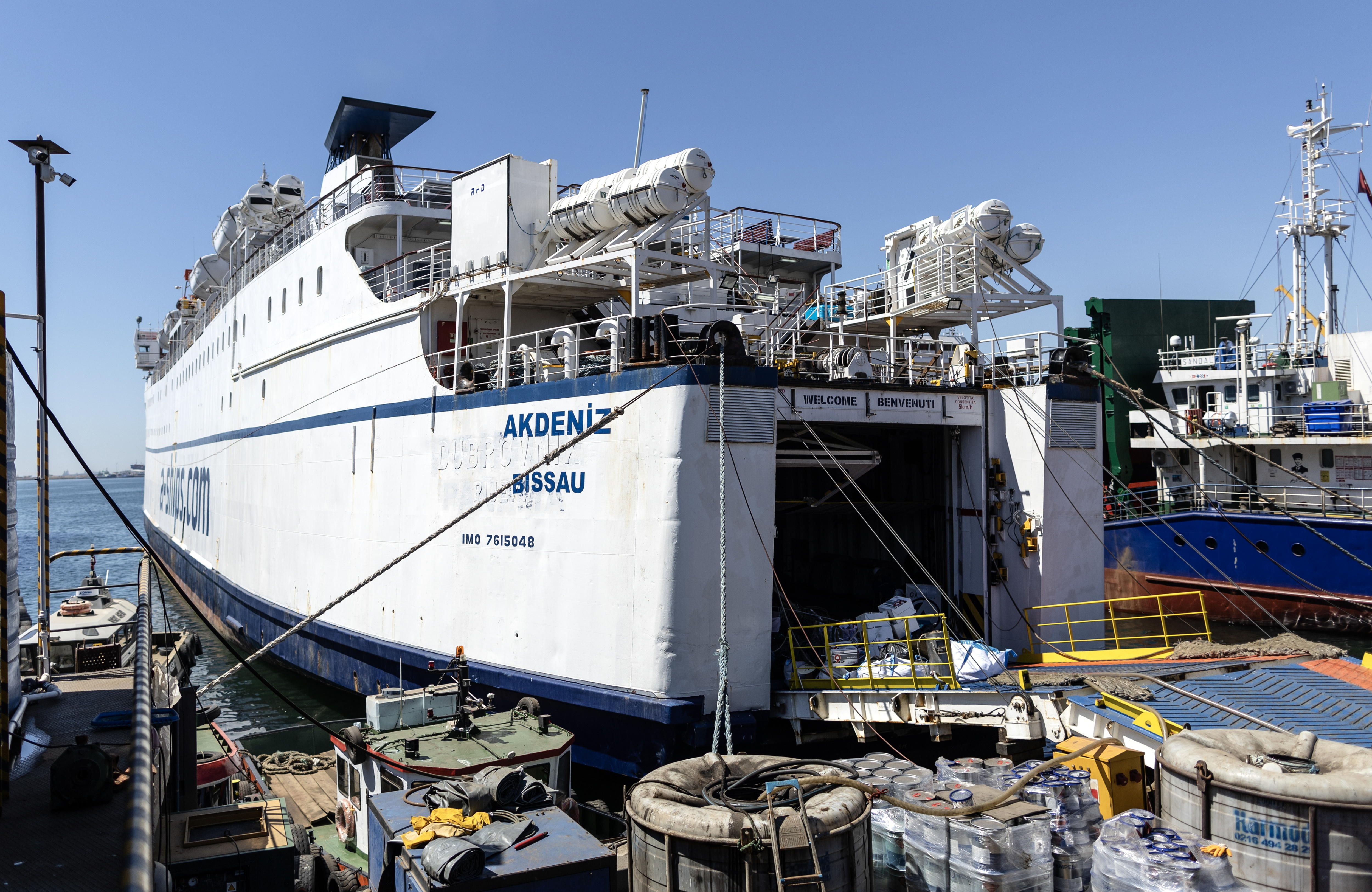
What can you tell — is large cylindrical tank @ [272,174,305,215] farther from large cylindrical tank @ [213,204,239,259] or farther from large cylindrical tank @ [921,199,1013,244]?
large cylindrical tank @ [921,199,1013,244]

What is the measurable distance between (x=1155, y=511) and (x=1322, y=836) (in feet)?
80.8

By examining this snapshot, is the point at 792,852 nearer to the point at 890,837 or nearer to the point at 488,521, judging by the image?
→ the point at 890,837

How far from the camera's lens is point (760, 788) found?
6137 mm

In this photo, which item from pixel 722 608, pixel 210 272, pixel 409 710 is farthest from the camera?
pixel 210 272

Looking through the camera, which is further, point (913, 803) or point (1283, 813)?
point (913, 803)

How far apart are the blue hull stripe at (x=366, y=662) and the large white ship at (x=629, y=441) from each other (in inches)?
2.0

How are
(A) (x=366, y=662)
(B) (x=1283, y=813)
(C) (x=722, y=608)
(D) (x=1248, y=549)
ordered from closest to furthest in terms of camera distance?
(B) (x=1283, y=813)
(C) (x=722, y=608)
(A) (x=366, y=662)
(D) (x=1248, y=549)

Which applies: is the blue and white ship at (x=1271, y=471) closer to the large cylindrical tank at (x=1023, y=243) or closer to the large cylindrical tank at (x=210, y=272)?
the large cylindrical tank at (x=1023, y=243)

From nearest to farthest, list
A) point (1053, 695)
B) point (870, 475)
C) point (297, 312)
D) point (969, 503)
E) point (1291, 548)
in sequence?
point (1053, 695) < point (969, 503) < point (870, 475) < point (297, 312) < point (1291, 548)

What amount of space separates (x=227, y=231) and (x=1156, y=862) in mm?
27610

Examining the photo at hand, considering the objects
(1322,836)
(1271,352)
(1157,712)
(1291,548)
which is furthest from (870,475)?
(1271,352)

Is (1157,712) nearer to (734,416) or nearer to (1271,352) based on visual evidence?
(734,416)

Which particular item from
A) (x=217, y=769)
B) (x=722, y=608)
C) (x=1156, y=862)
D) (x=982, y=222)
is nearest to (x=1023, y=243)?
(x=982, y=222)

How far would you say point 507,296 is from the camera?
12.0 m
